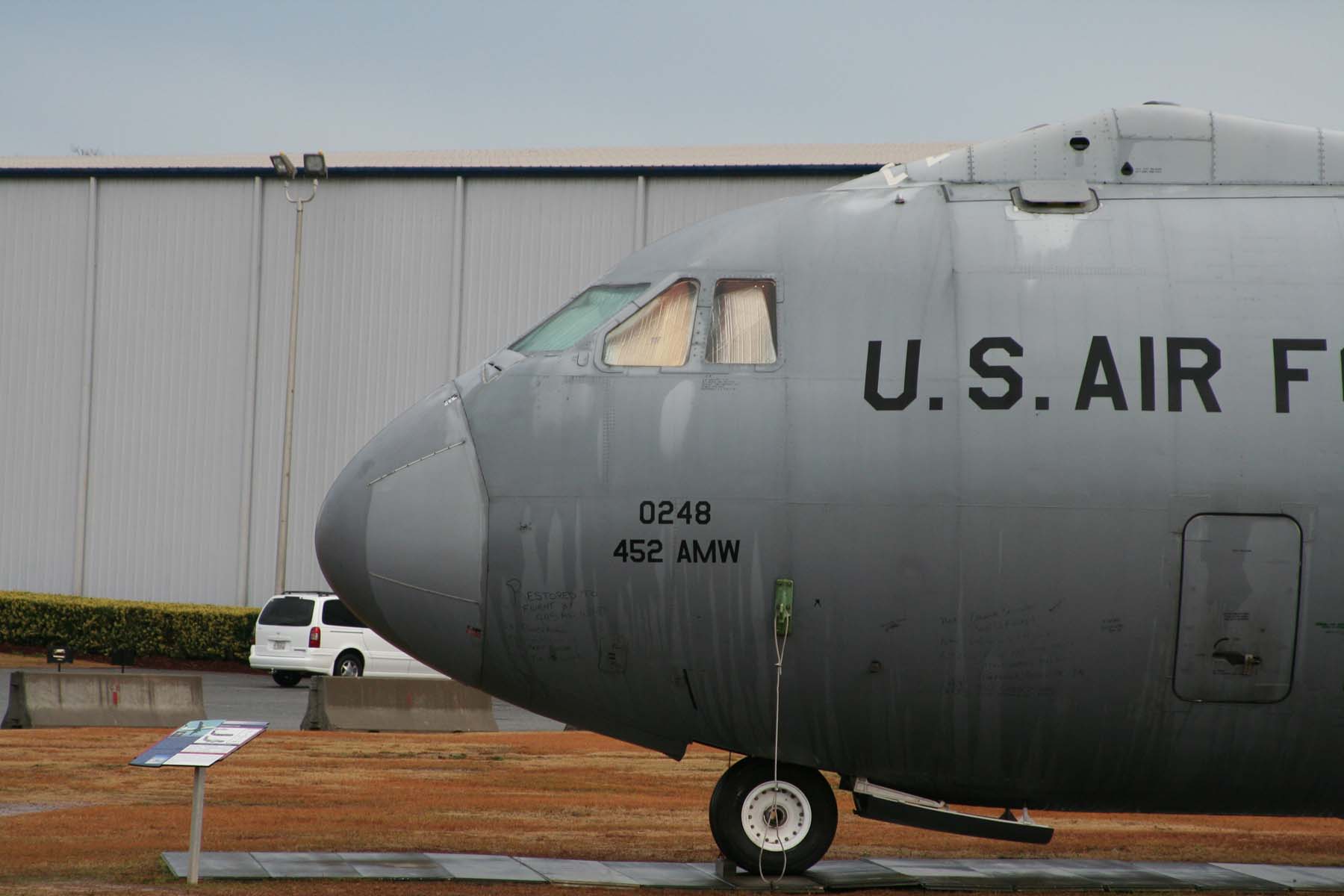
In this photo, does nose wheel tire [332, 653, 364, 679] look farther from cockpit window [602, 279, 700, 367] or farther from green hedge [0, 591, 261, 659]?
cockpit window [602, 279, 700, 367]

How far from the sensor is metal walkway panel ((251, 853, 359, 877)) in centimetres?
1028

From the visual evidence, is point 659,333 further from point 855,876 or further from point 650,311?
point 855,876

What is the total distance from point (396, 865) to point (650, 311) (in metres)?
4.38

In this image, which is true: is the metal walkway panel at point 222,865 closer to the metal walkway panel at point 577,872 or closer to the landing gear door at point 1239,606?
the metal walkway panel at point 577,872

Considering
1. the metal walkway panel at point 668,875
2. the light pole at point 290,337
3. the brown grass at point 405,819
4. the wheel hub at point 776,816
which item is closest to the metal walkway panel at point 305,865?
the brown grass at point 405,819

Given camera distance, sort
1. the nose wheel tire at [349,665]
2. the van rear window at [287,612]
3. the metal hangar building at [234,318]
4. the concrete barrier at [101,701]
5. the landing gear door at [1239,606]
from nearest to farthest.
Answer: the landing gear door at [1239,606] < the concrete barrier at [101,701] < the nose wheel tire at [349,665] < the van rear window at [287,612] < the metal hangar building at [234,318]

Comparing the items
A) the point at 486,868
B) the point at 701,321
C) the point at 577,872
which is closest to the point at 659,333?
the point at 701,321

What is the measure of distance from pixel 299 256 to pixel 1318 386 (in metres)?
33.4

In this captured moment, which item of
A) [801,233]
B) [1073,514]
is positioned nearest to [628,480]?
[801,233]

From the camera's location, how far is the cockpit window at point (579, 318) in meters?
10.4

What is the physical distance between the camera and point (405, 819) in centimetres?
1346

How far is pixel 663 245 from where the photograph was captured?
35.2 ft

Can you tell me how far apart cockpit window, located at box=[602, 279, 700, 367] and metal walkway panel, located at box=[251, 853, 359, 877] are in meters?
4.03

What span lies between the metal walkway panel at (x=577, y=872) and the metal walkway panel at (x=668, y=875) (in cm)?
8
